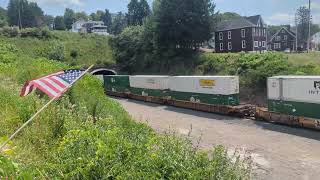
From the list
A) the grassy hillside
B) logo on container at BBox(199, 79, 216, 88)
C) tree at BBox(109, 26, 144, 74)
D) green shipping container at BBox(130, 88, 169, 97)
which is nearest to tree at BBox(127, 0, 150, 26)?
the grassy hillside

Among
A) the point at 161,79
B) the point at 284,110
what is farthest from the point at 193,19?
the point at 284,110

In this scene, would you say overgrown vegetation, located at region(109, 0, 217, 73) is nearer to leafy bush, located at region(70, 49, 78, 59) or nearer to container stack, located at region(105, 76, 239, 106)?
container stack, located at region(105, 76, 239, 106)

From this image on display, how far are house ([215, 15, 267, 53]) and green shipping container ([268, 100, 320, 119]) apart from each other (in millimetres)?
49152

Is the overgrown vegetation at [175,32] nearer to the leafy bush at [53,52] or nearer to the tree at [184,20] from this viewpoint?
the tree at [184,20]

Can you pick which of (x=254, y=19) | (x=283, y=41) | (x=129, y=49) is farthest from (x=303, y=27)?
(x=129, y=49)

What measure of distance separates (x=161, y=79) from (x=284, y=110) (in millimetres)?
19287

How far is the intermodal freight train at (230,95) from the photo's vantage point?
27797 mm

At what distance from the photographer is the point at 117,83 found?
59.6 meters

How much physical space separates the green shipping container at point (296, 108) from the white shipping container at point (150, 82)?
16.8 m

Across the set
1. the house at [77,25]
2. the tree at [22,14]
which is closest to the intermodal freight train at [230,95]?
the tree at [22,14]

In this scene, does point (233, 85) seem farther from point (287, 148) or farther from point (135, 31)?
point (135, 31)

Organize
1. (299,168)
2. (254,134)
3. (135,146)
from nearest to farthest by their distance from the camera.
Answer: (135,146), (299,168), (254,134)

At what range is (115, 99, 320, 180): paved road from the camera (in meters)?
19.5

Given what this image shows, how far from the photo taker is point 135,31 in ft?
233
